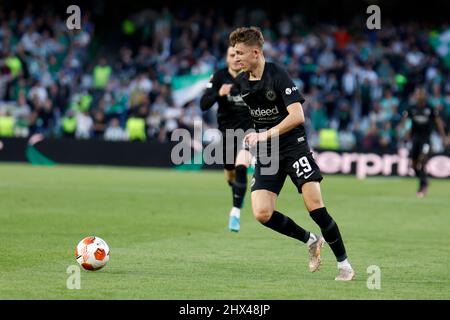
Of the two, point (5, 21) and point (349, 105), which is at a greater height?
point (5, 21)

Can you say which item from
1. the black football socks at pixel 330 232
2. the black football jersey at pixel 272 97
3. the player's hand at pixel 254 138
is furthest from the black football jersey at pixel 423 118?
the player's hand at pixel 254 138

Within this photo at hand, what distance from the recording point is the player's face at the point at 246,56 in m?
9.19

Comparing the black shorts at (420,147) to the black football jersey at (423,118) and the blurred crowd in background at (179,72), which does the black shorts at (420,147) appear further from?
the blurred crowd in background at (179,72)

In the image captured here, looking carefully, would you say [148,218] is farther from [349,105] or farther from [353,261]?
[349,105]

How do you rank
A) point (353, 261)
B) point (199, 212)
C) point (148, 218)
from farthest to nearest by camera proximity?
point (199, 212), point (148, 218), point (353, 261)

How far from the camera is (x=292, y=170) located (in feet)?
30.5

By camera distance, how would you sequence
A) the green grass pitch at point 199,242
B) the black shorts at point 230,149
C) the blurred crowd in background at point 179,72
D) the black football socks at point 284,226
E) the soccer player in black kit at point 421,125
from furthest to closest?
the blurred crowd in background at point 179,72
the soccer player in black kit at point 421,125
the black shorts at point 230,149
the black football socks at point 284,226
the green grass pitch at point 199,242

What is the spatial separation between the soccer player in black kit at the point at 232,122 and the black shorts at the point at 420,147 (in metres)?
7.77

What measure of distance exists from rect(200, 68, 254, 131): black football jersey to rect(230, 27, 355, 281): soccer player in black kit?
427cm

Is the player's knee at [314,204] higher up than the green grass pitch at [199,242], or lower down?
higher up

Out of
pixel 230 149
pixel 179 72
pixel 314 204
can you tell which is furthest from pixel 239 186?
pixel 179 72
